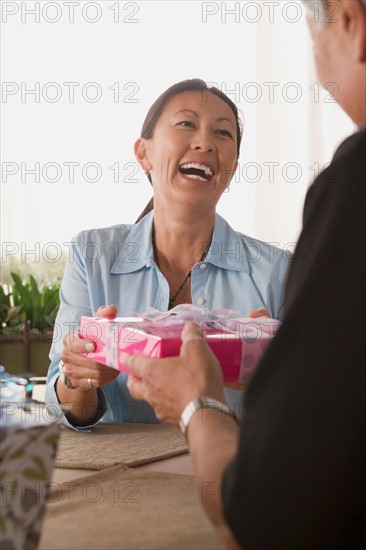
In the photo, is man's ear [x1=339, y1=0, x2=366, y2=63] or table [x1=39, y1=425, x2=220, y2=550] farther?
table [x1=39, y1=425, x2=220, y2=550]

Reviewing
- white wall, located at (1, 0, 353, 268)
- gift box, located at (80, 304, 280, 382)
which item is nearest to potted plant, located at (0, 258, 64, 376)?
white wall, located at (1, 0, 353, 268)

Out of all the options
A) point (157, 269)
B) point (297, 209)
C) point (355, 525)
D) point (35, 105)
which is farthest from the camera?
point (297, 209)

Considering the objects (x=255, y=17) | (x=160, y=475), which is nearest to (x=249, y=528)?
(x=160, y=475)

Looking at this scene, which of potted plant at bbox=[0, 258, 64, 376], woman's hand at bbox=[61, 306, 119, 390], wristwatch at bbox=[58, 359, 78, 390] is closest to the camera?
woman's hand at bbox=[61, 306, 119, 390]

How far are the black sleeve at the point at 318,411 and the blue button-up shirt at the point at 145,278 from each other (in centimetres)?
116

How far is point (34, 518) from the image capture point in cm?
78

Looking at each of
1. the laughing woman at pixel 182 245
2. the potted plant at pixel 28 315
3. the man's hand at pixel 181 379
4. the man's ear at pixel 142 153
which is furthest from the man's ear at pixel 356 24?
the potted plant at pixel 28 315

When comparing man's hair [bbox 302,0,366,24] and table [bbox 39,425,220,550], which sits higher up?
man's hair [bbox 302,0,366,24]

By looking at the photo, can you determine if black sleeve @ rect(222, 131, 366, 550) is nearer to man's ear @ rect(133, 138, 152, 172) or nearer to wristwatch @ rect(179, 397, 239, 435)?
wristwatch @ rect(179, 397, 239, 435)

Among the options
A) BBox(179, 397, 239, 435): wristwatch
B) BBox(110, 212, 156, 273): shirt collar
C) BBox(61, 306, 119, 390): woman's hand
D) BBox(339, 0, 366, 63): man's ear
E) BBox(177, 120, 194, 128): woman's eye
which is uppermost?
BBox(339, 0, 366, 63): man's ear

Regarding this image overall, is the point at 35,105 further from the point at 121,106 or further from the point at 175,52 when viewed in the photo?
the point at 175,52

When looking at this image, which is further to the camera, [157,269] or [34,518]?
[157,269]

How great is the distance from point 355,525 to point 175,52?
3.57 m

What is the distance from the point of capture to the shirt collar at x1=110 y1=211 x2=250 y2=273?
1.95 meters
